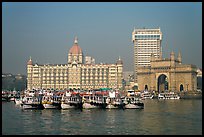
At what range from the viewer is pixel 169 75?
97125 mm

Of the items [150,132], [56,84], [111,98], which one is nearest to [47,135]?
[150,132]

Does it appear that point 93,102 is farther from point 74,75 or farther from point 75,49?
point 75,49

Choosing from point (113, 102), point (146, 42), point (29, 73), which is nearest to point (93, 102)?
point (113, 102)

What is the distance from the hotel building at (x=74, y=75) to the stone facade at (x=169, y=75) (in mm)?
6528

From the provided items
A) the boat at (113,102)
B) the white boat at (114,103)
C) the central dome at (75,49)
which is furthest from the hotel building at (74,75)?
the white boat at (114,103)

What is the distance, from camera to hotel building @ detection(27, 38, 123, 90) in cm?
10250

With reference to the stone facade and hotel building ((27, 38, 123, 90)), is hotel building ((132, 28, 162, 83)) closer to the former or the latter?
hotel building ((27, 38, 123, 90))

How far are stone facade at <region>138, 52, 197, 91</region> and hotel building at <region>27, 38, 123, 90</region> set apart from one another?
653 cm

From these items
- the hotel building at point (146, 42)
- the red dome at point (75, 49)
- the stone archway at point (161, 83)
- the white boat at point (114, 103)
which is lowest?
the white boat at point (114, 103)

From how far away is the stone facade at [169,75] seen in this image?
9569 centimetres

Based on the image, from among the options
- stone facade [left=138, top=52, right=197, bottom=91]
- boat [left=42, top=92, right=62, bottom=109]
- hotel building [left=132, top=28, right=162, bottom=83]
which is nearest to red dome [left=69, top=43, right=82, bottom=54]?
stone facade [left=138, top=52, right=197, bottom=91]

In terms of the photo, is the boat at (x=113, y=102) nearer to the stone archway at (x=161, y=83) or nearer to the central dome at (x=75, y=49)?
the stone archway at (x=161, y=83)

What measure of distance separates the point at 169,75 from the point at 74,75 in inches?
969

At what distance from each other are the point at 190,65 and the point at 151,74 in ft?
33.0
